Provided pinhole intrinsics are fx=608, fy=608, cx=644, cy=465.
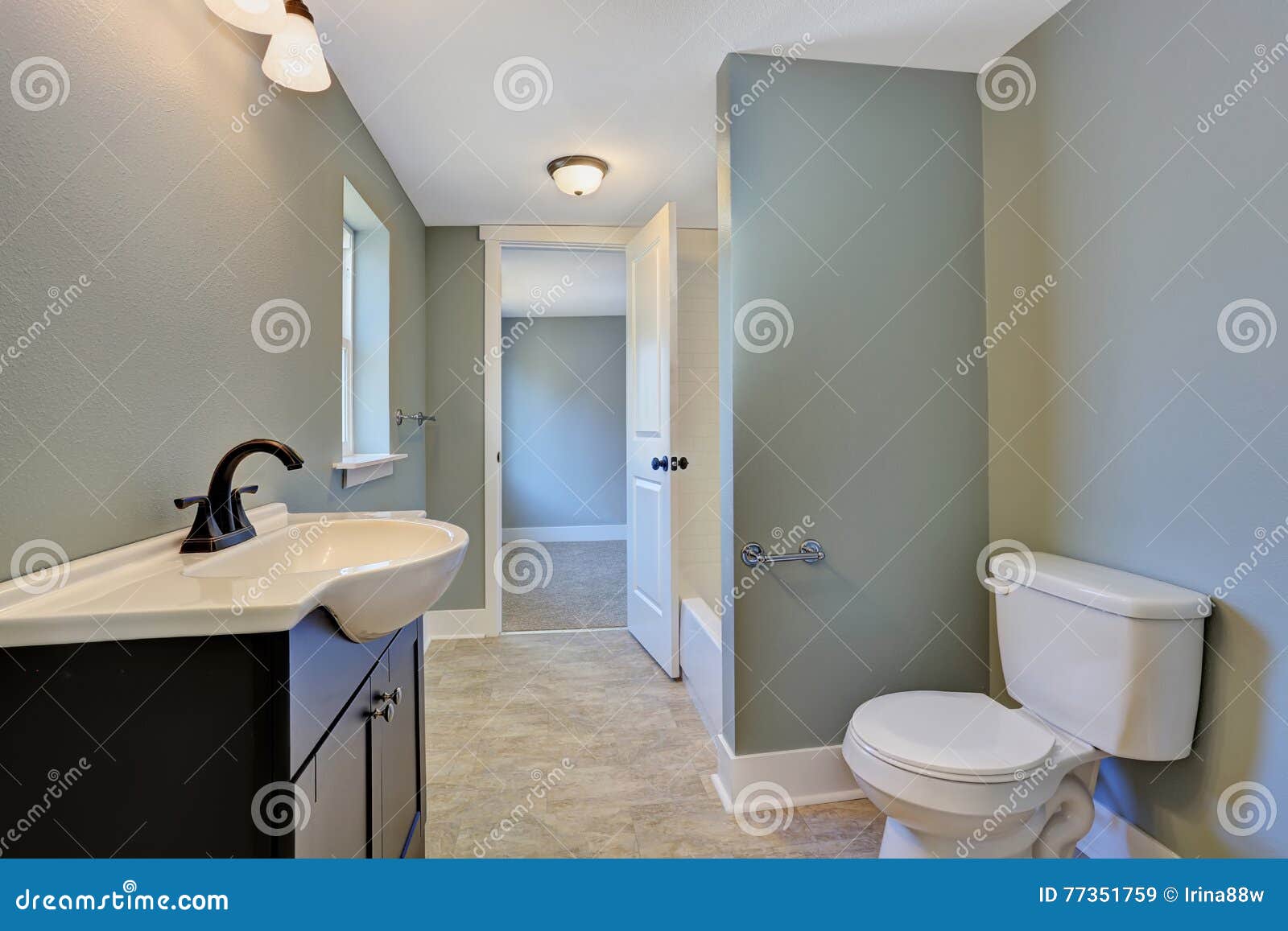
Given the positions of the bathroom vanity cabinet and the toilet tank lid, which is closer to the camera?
the bathroom vanity cabinet

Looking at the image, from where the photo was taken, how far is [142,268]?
1.01 metres

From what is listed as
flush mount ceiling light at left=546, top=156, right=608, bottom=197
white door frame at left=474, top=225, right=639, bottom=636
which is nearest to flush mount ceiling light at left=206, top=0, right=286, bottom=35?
flush mount ceiling light at left=546, top=156, right=608, bottom=197

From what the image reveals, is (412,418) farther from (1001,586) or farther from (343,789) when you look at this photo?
(1001,586)

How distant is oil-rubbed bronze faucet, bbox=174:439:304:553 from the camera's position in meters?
1.04

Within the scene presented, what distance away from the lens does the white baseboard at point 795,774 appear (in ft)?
5.78

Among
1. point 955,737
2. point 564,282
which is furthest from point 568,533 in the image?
point 955,737

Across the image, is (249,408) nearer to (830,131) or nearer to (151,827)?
(151,827)


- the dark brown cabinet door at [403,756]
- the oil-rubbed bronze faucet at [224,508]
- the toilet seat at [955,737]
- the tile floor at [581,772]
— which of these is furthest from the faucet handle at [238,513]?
the toilet seat at [955,737]

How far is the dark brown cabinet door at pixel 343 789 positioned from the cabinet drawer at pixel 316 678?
0.03m

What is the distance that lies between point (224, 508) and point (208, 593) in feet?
1.38

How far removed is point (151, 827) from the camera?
0.69 metres

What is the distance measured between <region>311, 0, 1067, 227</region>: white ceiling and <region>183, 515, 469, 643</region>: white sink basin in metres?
1.33

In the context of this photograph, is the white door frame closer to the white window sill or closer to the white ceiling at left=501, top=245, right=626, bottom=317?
the white ceiling at left=501, top=245, right=626, bottom=317
